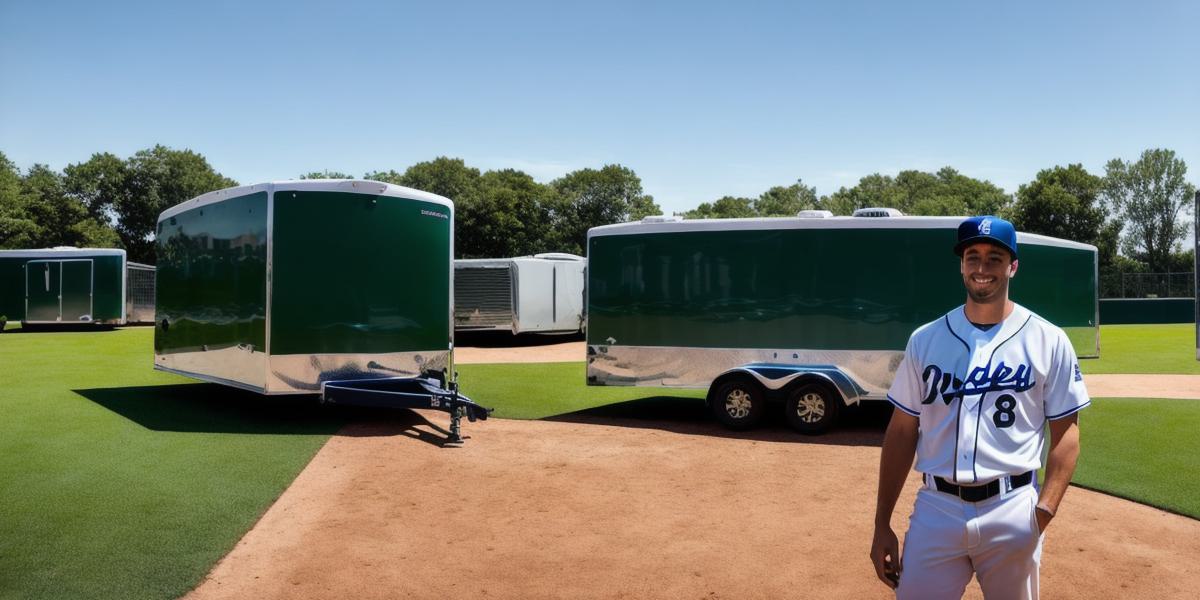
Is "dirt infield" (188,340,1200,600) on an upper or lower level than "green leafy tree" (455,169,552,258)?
lower

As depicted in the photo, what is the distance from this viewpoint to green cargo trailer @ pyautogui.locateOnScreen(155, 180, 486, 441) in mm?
11141

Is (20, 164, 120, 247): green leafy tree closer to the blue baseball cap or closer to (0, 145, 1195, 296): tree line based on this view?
(0, 145, 1195, 296): tree line

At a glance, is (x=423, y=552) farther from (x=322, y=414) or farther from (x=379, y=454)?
(x=322, y=414)

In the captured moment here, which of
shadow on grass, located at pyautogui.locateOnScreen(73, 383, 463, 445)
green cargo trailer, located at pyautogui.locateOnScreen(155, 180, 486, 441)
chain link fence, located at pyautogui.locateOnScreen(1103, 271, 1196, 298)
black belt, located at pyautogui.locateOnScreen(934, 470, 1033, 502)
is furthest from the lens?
chain link fence, located at pyautogui.locateOnScreen(1103, 271, 1196, 298)

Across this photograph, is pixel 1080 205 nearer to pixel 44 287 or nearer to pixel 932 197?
pixel 932 197

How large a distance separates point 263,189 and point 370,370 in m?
2.61

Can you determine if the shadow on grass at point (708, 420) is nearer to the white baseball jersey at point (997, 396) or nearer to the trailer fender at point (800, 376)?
the trailer fender at point (800, 376)

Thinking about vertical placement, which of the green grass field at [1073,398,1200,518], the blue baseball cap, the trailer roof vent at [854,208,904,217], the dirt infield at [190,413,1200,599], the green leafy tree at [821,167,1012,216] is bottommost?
the dirt infield at [190,413,1200,599]

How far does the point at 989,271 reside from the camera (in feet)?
11.2

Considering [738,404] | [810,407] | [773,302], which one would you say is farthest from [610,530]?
[773,302]

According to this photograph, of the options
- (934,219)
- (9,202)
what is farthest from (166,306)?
(9,202)

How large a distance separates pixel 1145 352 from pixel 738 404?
59.9ft

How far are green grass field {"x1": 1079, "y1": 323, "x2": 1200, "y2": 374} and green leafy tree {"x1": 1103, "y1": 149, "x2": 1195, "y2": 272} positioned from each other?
5029 centimetres

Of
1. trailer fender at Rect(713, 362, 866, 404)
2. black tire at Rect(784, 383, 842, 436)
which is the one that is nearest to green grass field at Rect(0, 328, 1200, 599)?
trailer fender at Rect(713, 362, 866, 404)
